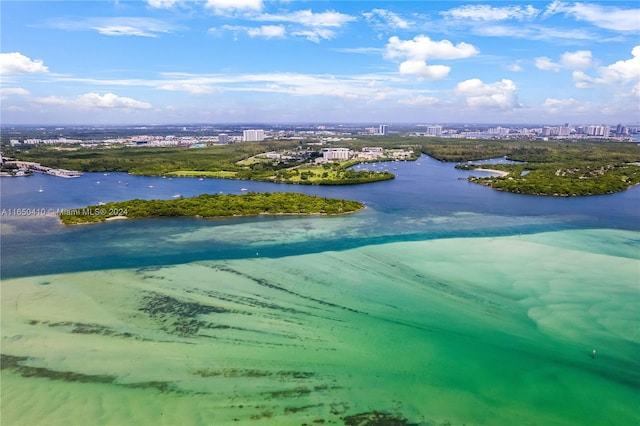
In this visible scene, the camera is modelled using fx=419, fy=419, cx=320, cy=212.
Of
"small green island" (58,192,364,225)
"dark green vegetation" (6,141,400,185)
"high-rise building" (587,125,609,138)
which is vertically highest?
"high-rise building" (587,125,609,138)

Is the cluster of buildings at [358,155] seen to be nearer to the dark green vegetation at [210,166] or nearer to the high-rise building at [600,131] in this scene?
the dark green vegetation at [210,166]

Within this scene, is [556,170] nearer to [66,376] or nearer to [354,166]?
[354,166]

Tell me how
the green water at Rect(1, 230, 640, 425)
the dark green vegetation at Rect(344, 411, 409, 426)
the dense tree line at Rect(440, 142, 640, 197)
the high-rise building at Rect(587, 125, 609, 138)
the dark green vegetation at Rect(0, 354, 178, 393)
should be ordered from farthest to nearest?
the high-rise building at Rect(587, 125, 609, 138)
the dense tree line at Rect(440, 142, 640, 197)
the dark green vegetation at Rect(0, 354, 178, 393)
the green water at Rect(1, 230, 640, 425)
the dark green vegetation at Rect(344, 411, 409, 426)

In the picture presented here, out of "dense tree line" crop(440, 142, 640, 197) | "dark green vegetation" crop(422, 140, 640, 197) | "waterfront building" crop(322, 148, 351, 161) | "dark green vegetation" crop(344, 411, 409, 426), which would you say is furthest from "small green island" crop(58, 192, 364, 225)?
"waterfront building" crop(322, 148, 351, 161)

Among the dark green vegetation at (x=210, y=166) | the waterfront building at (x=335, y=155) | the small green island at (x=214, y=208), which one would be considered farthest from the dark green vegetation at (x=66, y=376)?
the waterfront building at (x=335, y=155)

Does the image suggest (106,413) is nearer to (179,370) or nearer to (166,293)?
(179,370)

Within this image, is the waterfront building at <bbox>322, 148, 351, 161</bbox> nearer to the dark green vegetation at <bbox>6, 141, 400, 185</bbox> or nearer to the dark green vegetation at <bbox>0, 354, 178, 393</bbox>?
the dark green vegetation at <bbox>6, 141, 400, 185</bbox>

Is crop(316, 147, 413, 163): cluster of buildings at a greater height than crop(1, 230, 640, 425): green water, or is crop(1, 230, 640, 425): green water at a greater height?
crop(316, 147, 413, 163): cluster of buildings

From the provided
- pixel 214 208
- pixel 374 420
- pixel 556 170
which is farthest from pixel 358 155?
pixel 374 420
